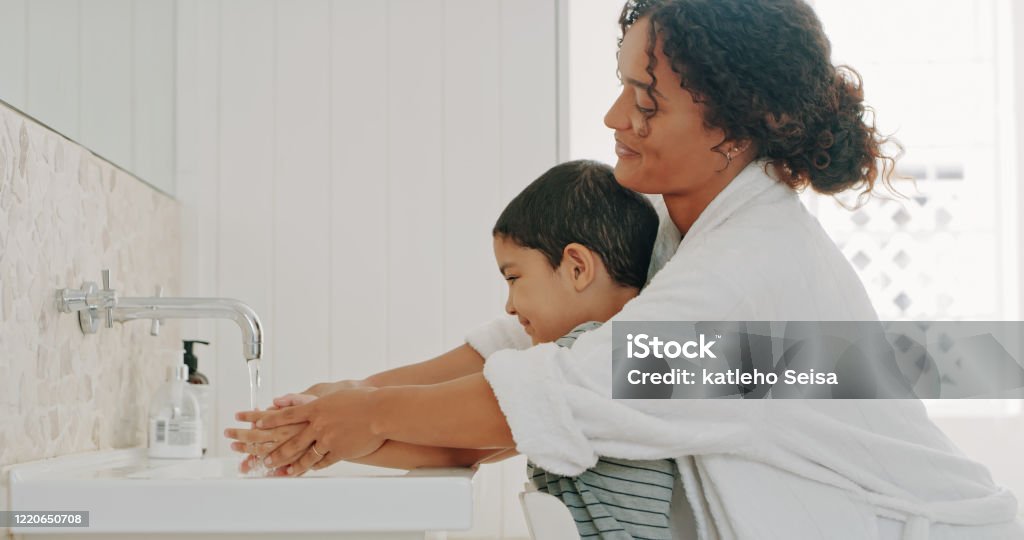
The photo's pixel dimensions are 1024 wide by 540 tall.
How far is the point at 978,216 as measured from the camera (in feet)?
12.1

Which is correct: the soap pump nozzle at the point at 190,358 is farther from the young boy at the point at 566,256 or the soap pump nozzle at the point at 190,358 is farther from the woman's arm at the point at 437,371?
the young boy at the point at 566,256

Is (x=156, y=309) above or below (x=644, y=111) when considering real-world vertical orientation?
below

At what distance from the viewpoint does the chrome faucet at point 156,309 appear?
1.49 m

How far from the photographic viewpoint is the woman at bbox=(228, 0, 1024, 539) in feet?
3.44

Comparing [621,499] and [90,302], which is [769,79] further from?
[90,302]

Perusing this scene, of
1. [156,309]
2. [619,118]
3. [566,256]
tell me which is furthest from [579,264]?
[156,309]

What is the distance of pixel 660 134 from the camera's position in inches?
47.3

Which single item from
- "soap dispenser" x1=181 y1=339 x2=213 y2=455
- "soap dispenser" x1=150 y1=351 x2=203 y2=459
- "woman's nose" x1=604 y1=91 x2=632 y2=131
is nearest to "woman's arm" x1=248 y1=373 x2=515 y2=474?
"woman's nose" x1=604 y1=91 x2=632 y2=131

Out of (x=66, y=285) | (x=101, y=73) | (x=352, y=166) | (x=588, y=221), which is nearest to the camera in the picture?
(x=588, y=221)

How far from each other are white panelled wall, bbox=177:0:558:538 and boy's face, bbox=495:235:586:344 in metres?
0.70

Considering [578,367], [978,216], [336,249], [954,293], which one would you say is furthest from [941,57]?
[578,367]

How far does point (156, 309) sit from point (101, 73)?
1.39 feet

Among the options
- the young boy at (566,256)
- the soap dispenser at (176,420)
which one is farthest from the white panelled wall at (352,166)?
the young boy at (566,256)

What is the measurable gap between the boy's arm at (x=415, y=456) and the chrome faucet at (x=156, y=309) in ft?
1.29
